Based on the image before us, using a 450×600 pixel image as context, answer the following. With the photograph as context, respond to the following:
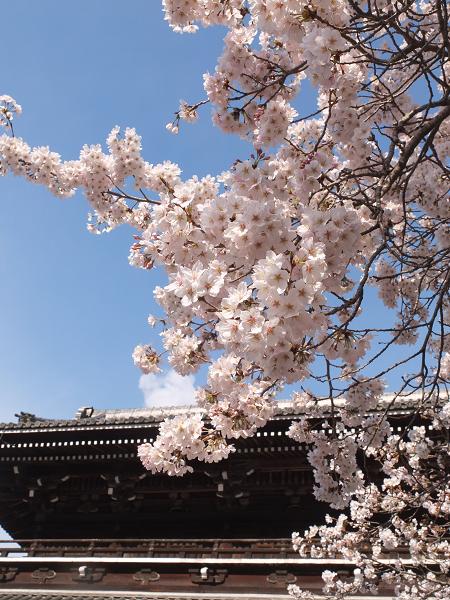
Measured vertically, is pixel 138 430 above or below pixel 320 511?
above

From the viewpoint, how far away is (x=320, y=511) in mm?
9617

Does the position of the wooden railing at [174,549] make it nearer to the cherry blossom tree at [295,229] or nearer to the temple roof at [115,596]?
the temple roof at [115,596]

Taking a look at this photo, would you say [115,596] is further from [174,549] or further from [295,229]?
[295,229]

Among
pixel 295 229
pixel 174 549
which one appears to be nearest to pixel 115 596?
pixel 174 549

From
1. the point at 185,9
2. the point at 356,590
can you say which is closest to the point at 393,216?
the point at 185,9

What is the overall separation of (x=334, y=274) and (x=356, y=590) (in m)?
5.57

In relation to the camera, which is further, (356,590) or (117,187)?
(356,590)

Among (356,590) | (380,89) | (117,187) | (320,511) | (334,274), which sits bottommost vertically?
(356,590)

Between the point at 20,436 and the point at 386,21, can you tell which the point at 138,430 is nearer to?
the point at 20,436

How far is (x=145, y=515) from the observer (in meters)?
10.7

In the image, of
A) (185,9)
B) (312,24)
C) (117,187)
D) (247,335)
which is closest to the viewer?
(247,335)

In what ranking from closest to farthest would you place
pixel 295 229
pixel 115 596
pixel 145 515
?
pixel 295 229
pixel 115 596
pixel 145 515

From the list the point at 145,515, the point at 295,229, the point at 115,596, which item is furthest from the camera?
the point at 145,515

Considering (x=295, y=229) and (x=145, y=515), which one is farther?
(x=145, y=515)
